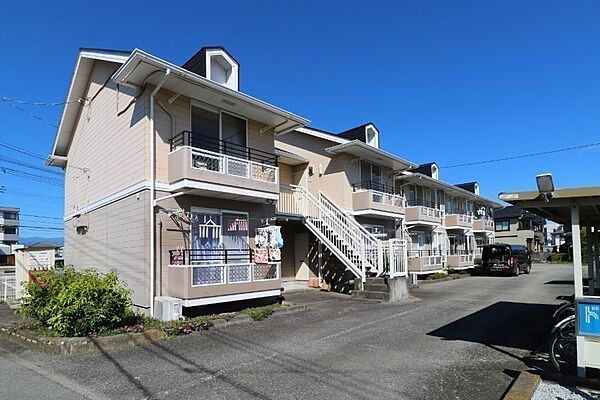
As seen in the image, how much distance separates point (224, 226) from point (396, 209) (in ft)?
38.4

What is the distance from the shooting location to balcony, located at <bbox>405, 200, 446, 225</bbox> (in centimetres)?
2441

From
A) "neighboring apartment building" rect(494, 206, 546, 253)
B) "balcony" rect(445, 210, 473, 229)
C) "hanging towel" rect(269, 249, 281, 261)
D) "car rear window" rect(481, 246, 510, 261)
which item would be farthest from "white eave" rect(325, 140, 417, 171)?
"neighboring apartment building" rect(494, 206, 546, 253)

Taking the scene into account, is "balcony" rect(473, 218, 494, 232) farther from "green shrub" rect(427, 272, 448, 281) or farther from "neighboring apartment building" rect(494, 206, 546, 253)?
"neighboring apartment building" rect(494, 206, 546, 253)

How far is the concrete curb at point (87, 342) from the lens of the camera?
755 cm

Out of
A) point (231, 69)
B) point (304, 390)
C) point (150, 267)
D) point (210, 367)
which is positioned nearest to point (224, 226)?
point (150, 267)

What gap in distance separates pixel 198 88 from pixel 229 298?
18.9 ft

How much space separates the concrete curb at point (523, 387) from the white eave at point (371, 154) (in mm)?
13139

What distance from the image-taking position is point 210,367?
6500 mm

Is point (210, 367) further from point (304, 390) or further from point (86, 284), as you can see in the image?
point (86, 284)

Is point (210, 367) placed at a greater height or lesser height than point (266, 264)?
lesser

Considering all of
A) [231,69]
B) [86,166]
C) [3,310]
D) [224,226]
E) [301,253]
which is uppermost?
[231,69]

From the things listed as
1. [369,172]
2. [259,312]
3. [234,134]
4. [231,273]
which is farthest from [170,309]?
[369,172]

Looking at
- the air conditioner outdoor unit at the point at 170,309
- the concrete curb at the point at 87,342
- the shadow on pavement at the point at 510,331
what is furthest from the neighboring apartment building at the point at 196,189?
the shadow on pavement at the point at 510,331

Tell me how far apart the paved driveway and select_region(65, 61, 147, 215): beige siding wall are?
5.29 m
